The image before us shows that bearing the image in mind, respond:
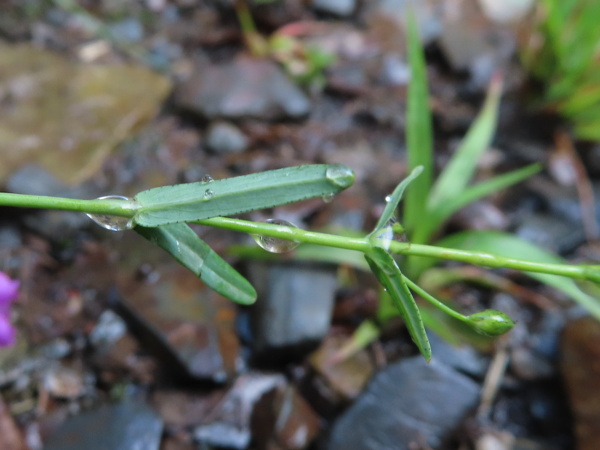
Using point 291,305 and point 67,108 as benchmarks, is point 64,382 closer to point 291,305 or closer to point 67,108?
point 291,305

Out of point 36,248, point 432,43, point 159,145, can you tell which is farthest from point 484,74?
point 36,248

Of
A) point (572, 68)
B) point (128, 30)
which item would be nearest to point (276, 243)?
point (572, 68)

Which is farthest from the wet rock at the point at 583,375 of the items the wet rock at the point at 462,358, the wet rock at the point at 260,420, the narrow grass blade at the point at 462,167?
the wet rock at the point at 260,420

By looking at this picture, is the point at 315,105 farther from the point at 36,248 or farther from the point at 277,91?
the point at 36,248

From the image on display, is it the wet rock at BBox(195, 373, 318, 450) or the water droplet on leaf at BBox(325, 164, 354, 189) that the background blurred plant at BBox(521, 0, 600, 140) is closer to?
the wet rock at BBox(195, 373, 318, 450)

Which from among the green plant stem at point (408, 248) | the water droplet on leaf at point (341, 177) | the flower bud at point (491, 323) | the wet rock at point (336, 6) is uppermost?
the water droplet on leaf at point (341, 177)

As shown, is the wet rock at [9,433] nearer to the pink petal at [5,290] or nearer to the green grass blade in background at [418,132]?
the pink petal at [5,290]
